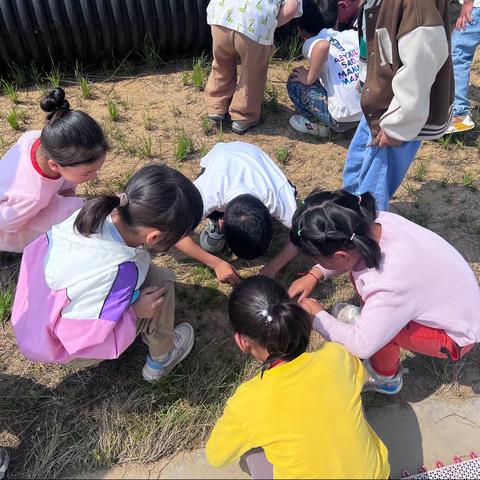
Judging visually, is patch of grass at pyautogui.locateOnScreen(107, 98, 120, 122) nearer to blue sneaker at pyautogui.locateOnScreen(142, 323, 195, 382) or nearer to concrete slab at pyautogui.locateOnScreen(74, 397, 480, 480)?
blue sneaker at pyautogui.locateOnScreen(142, 323, 195, 382)

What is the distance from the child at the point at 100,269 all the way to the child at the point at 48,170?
0.49 metres

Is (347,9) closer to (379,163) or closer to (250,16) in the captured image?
(250,16)

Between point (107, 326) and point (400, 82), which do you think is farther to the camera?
point (400, 82)

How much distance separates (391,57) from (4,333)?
2.27 metres

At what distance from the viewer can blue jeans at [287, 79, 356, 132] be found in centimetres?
370

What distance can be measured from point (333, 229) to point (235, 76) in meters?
2.15

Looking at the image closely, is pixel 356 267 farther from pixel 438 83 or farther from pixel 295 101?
pixel 295 101

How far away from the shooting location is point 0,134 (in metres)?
3.64

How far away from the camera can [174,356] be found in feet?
8.11

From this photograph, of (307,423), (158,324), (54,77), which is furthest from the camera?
(54,77)

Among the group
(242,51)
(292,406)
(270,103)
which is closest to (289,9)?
(242,51)

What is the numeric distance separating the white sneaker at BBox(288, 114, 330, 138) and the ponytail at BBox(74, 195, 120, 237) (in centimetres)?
221

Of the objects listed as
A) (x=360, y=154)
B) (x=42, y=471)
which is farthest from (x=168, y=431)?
(x=360, y=154)

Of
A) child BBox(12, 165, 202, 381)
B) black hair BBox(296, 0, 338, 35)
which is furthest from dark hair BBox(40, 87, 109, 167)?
black hair BBox(296, 0, 338, 35)
